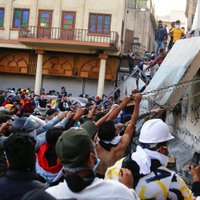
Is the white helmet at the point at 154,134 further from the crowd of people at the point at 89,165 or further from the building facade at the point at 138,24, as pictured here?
the building facade at the point at 138,24

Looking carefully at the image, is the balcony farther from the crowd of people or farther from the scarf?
the scarf

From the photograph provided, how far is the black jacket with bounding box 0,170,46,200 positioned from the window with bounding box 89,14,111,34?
23.2m

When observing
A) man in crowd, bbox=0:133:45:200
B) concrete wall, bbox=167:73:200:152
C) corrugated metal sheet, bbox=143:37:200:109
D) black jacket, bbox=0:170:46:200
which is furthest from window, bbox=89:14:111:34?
black jacket, bbox=0:170:46:200

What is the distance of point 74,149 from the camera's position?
7.45 feet

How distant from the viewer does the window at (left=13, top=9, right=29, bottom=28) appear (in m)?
26.5

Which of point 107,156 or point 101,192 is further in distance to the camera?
point 107,156

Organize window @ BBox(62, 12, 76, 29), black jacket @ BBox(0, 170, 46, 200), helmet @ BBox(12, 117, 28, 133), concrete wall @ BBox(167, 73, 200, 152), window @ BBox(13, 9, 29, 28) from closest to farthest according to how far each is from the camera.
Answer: black jacket @ BBox(0, 170, 46, 200)
helmet @ BBox(12, 117, 28, 133)
concrete wall @ BBox(167, 73, 200, 152)
window @ BBox(62, 12, 76, 29)
window @ BBox(13, 9, 29, 28)

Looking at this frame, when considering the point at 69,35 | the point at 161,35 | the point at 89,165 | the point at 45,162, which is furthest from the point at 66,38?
the point at 89,165

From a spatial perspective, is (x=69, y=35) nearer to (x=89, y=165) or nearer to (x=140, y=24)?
(x=140, y=24)

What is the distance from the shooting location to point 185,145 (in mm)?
8273

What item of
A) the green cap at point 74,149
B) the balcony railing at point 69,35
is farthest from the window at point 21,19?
the green cap at point 74,149

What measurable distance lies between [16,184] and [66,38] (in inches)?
895

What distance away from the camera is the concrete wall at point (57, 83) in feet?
87.8

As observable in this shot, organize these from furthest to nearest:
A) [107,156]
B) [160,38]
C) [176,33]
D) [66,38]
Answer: [66,38] < [160,38] < [176,33] < [107,156]
